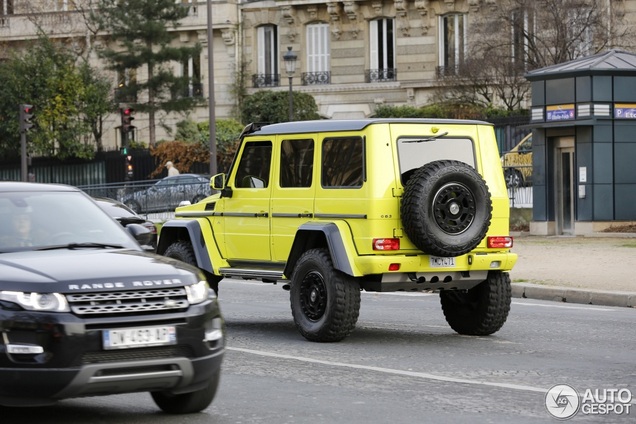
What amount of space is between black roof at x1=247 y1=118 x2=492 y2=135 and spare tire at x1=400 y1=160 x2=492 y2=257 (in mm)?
590

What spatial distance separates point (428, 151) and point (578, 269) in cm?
894

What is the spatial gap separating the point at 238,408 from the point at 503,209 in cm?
516

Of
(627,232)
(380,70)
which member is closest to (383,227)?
(627,232)

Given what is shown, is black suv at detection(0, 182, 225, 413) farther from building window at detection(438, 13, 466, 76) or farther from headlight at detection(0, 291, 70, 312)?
building window at detection(438, 13, 466, 76)

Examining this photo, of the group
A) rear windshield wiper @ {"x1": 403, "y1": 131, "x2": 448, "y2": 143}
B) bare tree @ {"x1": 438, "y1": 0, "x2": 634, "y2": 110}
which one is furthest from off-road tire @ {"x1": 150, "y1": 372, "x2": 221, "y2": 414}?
bare tree @ {"x1": 438, "y1": 0, "x2": 634, "y2": 110}

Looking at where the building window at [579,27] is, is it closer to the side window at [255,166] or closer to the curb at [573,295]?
the curb at [573,295]

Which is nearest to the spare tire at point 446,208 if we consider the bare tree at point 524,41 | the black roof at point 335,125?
the black roof at point 335,125

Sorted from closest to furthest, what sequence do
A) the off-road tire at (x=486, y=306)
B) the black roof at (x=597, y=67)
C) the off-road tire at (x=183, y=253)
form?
the off-road tire at (x=486, y=306)
the off-road tire at (x=183, y=253)
the black roof at (x=597, y=67)

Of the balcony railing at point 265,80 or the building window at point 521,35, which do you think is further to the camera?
the balcony railing at point 265,80

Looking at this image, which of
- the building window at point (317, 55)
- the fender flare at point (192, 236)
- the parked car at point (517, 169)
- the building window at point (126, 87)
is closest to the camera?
the fender flare at point (192, 236)

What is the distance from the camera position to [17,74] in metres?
55.6

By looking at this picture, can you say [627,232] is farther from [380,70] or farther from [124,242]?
[380,70]

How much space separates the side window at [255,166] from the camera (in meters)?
14.1

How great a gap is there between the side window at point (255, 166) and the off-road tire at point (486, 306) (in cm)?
243
